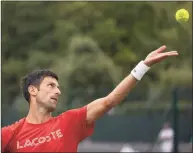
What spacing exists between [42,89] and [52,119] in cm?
24

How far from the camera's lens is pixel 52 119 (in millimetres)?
4418

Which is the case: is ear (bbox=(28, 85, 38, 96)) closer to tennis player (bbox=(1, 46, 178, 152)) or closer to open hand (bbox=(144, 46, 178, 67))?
tennis player (bbox=(1, 46, 178, 152))

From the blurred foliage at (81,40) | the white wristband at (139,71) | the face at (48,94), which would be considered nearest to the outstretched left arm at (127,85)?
the white wristband at (139,71)

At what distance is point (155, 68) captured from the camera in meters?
27.1

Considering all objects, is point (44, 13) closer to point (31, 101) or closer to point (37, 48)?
point (37, 48)

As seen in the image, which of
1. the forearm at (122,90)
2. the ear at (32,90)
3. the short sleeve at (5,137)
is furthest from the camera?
the ear at (32,90)

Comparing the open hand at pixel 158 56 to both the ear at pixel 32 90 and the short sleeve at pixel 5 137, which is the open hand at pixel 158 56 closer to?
the ear at pixel 32 90

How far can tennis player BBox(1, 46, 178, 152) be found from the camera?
420 centimetres

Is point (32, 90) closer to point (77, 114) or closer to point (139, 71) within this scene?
point (77, 114)

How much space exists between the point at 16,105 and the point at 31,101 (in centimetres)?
1353

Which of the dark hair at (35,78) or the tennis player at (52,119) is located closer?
the tennis player at (52,119)

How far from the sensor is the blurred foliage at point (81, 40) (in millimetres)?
26953

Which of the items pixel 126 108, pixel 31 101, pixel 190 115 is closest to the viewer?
pixel 31 101

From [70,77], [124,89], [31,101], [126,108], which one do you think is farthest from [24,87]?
[70,77]
